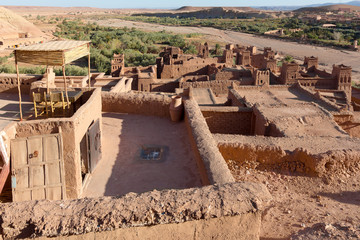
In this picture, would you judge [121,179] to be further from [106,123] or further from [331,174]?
[331,174]

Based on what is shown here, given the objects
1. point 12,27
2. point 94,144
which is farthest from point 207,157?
point 12,27

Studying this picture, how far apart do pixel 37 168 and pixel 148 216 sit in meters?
2.70

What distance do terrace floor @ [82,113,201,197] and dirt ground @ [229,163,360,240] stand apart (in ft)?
6.63

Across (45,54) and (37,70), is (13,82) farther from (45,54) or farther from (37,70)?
(37,70)

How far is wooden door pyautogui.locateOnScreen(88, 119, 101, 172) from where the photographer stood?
655 centimetres

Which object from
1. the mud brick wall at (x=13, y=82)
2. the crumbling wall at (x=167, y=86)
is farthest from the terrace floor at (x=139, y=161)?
the crumbling wall at (x=167, y=86)

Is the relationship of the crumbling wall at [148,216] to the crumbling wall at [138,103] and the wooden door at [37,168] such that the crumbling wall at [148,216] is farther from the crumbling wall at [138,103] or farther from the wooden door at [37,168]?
the crumbling wall at [138,103]

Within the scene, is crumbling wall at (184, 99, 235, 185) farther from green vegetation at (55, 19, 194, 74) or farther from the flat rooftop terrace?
green vegetation at (55, 19, 194, 74)

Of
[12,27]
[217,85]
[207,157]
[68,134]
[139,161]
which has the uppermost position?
[12,27]

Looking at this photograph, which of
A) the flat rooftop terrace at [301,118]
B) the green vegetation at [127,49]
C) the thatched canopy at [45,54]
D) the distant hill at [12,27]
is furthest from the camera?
the distant hill at [12,27]

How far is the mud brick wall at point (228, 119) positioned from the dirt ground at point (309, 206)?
3.73 metres

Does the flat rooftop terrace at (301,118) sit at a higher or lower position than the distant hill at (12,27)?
lower

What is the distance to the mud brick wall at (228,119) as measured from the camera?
12516 millimetres

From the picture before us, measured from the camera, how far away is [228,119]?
1284 centimetres
